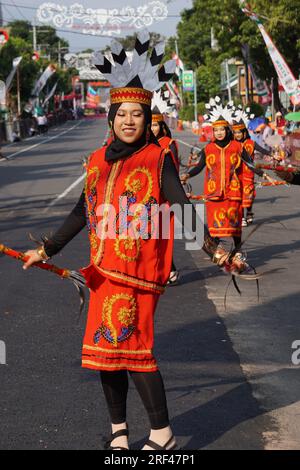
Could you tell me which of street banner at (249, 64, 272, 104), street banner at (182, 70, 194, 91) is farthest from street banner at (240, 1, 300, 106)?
street banner at (182, 70, 194, 91)

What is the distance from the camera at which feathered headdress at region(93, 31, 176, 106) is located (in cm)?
466

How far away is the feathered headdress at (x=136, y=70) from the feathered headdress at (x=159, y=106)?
5.04 meters

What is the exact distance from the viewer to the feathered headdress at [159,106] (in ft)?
33.0

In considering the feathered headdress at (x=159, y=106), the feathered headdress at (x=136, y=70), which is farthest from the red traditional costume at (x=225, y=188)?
the feathered headdress at (x=136, y=70)

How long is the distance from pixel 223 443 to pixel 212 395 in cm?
92

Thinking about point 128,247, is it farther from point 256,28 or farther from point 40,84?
point 40,84

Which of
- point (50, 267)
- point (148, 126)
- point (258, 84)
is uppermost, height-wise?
point (148, 126)

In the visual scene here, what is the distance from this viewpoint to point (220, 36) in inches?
1759

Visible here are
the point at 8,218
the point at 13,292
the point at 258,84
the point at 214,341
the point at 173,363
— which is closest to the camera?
the point at 173,363

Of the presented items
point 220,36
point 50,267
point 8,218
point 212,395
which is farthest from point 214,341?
point 220,36

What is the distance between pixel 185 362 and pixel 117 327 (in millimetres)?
2185

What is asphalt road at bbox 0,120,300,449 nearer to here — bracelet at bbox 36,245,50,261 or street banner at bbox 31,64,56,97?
bracelet at bbox 36,245,50,261

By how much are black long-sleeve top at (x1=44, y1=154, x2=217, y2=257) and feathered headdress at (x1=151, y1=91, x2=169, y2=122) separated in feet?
17.4
